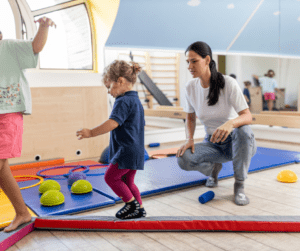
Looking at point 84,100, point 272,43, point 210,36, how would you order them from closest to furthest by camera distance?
point 84,100 < point 210,36 < point 272,43

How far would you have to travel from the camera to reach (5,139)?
1.49m

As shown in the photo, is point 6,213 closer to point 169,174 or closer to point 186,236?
point 186,236

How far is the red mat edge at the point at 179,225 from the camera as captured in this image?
4.97 ft

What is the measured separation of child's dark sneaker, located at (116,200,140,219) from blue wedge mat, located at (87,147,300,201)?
12.1 inches

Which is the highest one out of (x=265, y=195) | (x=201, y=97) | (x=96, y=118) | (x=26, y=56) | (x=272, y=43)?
(x=272, y=43)

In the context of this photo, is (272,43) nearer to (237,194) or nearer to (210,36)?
(210,36)

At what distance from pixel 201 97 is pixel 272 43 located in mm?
3713

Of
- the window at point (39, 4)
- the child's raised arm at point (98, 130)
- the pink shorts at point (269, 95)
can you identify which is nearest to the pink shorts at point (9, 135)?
Answer: the child's raised arm at point (98, 130)

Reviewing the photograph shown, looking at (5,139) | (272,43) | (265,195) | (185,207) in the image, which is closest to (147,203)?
(185,207)

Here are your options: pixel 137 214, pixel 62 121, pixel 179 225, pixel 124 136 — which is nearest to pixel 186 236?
pixel 179 225

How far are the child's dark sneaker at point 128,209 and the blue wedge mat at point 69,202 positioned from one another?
28cm

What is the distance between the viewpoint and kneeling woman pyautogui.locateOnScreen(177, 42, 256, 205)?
77.3 inches

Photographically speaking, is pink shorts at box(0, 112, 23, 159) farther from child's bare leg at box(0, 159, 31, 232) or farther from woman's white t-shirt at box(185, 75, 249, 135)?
woman's white t-shirt at box(185, 75, 249, 135)

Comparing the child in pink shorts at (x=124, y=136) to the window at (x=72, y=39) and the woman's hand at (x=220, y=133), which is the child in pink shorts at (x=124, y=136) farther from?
the window at (x=72, y=39)
